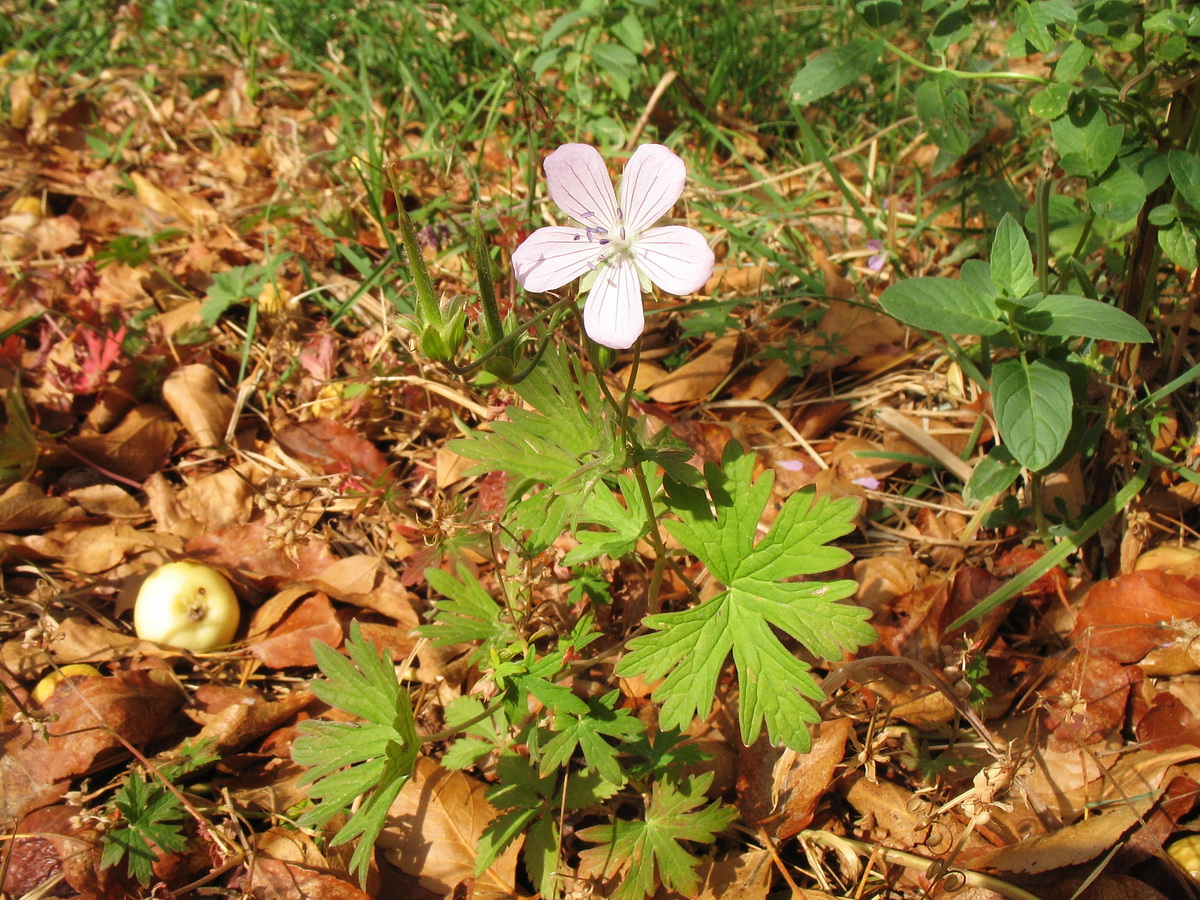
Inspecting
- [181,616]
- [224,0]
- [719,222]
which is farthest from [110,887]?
[224,0]

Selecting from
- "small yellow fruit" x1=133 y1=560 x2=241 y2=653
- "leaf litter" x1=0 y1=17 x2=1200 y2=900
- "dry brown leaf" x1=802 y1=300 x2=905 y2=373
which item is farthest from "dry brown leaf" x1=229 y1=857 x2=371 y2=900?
"dry brown leaf" x1=802 y1=300 x2=905 y2=373

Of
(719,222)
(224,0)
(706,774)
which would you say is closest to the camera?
(706,774)

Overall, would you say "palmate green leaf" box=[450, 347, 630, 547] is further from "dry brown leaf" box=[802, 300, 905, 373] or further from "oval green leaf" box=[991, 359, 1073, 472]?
"dry brown leaf" box=[802, 300, 905, 373]

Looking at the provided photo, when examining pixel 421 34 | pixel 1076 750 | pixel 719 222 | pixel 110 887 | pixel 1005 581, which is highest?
pixel 421 34

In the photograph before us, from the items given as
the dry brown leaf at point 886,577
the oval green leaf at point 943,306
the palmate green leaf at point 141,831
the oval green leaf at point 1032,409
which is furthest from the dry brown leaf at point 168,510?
the oval green leaf at point 1032,409

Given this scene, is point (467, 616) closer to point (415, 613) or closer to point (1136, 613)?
point (415, 613)

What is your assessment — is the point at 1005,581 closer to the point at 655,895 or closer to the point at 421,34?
the point at 655,895
